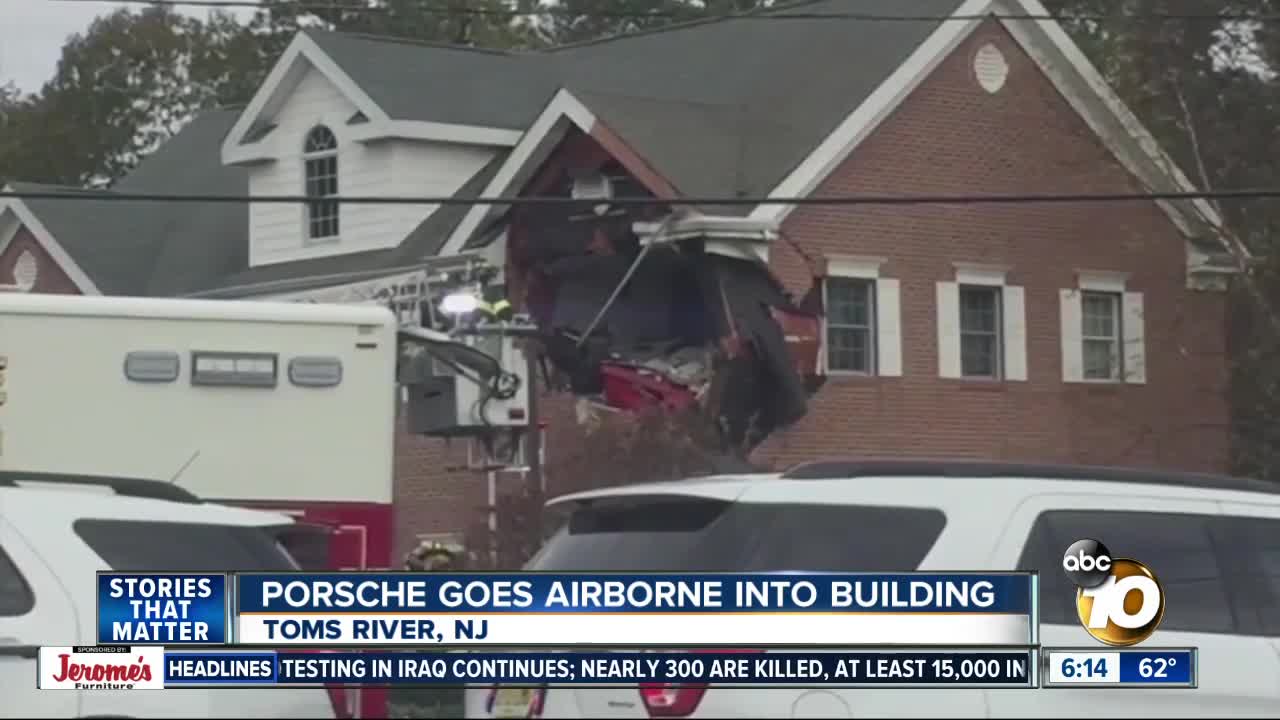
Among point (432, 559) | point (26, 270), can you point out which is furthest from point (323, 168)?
point (432, 559)

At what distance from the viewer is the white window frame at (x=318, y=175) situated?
30312 mm

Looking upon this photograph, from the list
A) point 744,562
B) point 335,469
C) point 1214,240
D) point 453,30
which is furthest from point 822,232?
point 453,30

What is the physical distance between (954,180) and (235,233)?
11.7m

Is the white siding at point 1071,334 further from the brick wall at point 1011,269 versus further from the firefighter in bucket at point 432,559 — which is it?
the firefighter in bucket at point 432,559

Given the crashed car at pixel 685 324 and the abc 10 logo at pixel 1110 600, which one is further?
the crashed car at pixel 685 324

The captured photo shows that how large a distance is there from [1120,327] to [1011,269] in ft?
7.45

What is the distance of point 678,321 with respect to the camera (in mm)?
26594

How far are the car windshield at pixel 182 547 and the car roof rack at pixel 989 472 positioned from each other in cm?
229

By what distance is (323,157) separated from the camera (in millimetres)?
Result: 30516

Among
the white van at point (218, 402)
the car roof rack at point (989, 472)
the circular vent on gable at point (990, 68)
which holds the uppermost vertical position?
the circular vent on gable at point (990, 68)

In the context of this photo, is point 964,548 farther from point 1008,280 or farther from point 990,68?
point 990,68

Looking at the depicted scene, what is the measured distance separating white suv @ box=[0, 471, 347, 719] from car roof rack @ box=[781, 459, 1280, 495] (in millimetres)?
2229

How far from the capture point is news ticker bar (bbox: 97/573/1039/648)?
7.73 meters

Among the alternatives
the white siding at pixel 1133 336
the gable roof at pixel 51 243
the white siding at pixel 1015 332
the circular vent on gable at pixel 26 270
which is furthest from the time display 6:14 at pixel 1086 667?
the circular vent on gable at pixel 26 270
